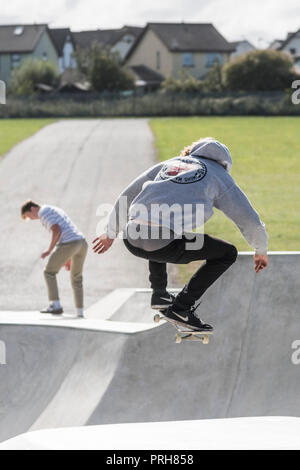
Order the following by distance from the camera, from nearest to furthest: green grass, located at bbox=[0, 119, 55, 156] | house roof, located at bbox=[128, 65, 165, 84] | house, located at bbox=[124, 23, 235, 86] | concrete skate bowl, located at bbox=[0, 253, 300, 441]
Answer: concrete skate bowl, located at bbox=[0, 253, 300, 441]
green grass, located at bbox=[0, 119, 55, 156]
house roof, located at bbox=[128, 65, 165, 84]
house, located at bbox=[124, 23, 235, 86]

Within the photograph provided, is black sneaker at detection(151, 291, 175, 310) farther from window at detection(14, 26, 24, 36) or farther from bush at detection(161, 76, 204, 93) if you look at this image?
window at detection(14, 26, 24, 36)

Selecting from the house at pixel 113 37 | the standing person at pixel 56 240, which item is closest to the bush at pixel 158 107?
the house at pixel 113 37

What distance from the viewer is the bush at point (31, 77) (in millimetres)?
64062

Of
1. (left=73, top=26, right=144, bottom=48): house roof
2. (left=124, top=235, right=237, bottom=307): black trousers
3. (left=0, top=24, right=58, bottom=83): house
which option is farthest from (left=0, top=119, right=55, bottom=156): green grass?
(left=73, top=26, right=144, bottom=48): house roof

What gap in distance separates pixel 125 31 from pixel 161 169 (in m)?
92.9

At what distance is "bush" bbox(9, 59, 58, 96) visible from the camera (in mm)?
64062

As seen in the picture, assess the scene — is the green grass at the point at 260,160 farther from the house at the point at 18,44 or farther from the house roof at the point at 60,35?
the house roof at the point at 60,35

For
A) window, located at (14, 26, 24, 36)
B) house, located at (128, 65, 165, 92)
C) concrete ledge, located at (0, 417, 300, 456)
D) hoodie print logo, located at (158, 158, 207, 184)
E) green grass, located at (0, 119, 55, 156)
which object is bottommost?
green grass, located at (0, 119, 55, 156)

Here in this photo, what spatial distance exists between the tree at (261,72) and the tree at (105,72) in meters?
10.4

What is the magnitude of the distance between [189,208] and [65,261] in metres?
4.62

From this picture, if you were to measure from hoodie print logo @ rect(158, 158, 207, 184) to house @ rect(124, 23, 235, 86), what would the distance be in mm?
76591

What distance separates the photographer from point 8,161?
1169 inches
